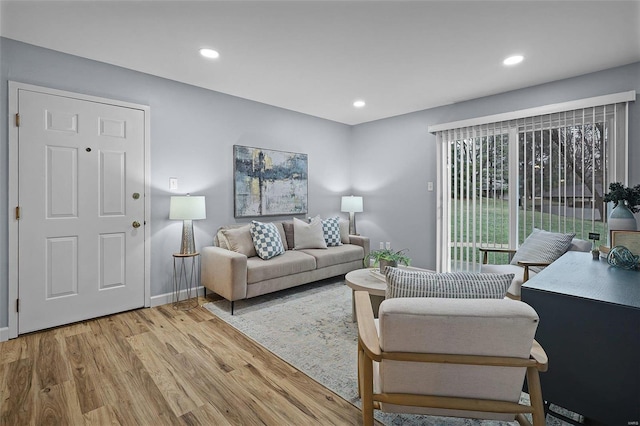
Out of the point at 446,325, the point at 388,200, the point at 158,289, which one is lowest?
the point at 158,289

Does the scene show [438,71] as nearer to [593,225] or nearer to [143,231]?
[593,225]

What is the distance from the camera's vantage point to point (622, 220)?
7.26ft

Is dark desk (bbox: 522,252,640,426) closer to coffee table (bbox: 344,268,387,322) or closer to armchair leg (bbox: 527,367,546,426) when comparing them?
armchair leg (bbox: 527,367,546,426)

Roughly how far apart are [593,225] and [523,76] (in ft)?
5.66

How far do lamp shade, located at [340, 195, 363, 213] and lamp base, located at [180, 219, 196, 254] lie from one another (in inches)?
99.2

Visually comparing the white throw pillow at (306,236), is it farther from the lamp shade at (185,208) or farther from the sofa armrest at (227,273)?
the lamp shade at (185,208)

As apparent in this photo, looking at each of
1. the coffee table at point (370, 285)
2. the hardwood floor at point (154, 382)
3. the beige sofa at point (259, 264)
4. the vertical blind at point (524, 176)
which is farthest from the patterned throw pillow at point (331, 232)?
the hardwood floor at point (154, 382)

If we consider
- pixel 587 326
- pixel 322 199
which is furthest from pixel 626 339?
pixel 322 199

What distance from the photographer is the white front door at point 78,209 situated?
2576 millimetres

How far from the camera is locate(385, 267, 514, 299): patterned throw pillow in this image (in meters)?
1.32

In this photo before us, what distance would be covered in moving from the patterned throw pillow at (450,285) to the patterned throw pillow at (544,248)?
1.90m

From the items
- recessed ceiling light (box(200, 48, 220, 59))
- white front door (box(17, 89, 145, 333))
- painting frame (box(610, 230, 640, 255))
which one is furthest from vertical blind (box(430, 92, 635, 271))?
white front door (box(17, 89, 145, 333))

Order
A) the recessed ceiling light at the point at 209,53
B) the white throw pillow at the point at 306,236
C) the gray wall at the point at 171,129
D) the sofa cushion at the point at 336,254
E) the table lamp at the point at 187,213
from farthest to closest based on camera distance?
→ the white throw pillow at the point at 306,236 → the sofa cushion at the point at 336,254 → the table lamp at the point at 187,213 → the recessed ceiling light at the point at 209,53 → the gray wall at the point at 171,129

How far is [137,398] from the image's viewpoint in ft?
5.92
